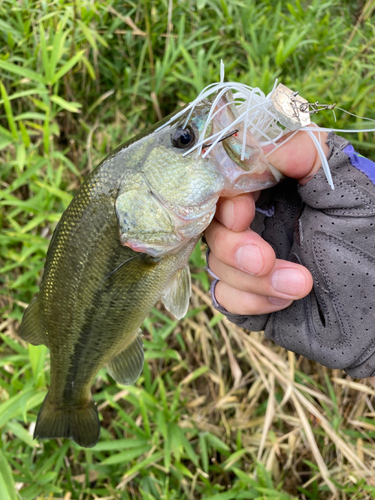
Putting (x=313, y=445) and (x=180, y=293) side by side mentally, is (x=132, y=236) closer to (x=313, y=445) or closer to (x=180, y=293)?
(x=180, y=293)

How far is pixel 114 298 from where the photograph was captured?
5.22 feet

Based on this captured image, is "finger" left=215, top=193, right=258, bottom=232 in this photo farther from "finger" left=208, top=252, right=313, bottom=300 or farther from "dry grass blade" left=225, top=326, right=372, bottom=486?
"dry grass blade" left=225, top=326, right=372, bottom=486

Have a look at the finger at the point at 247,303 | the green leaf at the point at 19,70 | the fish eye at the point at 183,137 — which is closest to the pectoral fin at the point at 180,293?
the finger at the point at 247,303

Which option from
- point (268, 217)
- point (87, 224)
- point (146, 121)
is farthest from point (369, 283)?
point (146, 121)

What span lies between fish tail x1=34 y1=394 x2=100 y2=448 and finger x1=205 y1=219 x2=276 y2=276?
1.20m

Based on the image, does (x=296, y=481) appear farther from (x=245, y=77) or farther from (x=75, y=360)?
(x=245, y=77)

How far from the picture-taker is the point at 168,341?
9.31ft

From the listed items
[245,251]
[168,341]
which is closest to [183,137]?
[245,251]

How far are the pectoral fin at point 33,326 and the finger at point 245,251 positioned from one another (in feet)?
3.21

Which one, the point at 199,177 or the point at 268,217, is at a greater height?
the point at 199,177

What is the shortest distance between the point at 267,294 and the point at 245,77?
2015 mm

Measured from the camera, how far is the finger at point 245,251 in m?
1.37

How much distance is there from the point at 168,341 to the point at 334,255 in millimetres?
1736

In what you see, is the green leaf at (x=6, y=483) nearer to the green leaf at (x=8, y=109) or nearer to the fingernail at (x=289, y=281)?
the fingernail at (x=289, y=281)
